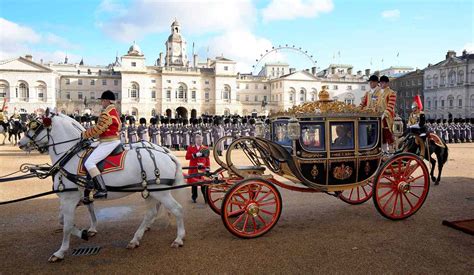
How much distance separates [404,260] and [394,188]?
6.82 feet

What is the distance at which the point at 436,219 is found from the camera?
6.18 m

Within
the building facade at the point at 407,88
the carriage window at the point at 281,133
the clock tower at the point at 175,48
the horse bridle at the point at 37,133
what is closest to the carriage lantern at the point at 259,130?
the carriage window at the point at 281,133

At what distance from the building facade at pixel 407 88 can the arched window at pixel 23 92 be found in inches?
2680

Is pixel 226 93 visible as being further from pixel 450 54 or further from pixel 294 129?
pixel 294 129

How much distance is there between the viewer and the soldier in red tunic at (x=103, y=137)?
4673 mm

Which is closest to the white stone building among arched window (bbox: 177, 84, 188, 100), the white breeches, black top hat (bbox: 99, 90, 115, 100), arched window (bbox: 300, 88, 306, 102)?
arched window (bbox: 300, 88, 306, 102)

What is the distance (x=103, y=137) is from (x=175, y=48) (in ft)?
261

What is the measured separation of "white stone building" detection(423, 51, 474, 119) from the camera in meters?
54.6

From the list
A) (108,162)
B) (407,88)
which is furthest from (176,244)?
(407,88)

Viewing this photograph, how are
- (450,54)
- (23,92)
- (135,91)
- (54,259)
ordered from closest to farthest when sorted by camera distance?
(54,259) → (450,54) → (23,92) → (135,91)

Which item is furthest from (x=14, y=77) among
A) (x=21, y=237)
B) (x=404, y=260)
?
(x=404, y=260)

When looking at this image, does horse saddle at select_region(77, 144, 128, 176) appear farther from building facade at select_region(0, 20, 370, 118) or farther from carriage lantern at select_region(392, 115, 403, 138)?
building facade at select_region(0, 20, 370, 118)

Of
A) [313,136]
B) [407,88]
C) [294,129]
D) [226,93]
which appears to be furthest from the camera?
[226,93]

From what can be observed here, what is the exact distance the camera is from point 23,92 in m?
61.4
